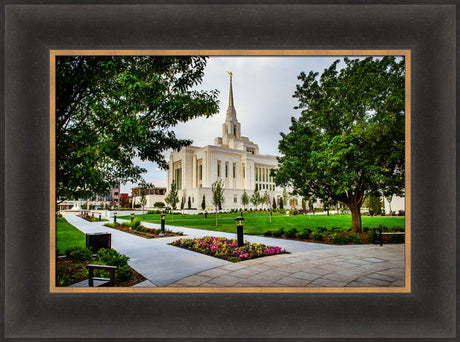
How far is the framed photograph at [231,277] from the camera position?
3.02 metres

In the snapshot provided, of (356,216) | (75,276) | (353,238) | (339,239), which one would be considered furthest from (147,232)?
(356,216)

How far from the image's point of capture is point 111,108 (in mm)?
3494

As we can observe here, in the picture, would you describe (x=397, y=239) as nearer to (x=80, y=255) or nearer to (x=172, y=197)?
(x=172, y=197)

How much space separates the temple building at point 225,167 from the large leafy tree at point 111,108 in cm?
76

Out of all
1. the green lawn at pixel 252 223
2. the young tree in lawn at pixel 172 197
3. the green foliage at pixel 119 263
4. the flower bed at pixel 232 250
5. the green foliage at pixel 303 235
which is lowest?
the green lawn at pixel 252 223

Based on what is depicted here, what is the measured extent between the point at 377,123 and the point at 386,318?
3621mm

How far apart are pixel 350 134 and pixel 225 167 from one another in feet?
10.3

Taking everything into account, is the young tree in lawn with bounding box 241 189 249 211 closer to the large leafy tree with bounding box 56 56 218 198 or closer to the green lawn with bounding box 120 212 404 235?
the green lawn with bounding box 120 212 404 235

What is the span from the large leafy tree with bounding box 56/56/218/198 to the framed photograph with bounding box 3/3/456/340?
0.76 feet

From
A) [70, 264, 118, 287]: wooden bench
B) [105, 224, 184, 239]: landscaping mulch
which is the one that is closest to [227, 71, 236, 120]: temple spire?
[70, 264, 118, 287]: wooden bench

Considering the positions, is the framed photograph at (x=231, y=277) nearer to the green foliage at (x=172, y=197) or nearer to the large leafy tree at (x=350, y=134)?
the large leafy tree at (x=350, y=134)

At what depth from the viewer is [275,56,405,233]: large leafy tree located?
181 inches

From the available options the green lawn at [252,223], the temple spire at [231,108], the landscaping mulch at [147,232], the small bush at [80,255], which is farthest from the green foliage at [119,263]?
the green lawn at [252,223]

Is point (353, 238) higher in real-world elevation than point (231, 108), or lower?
lower
